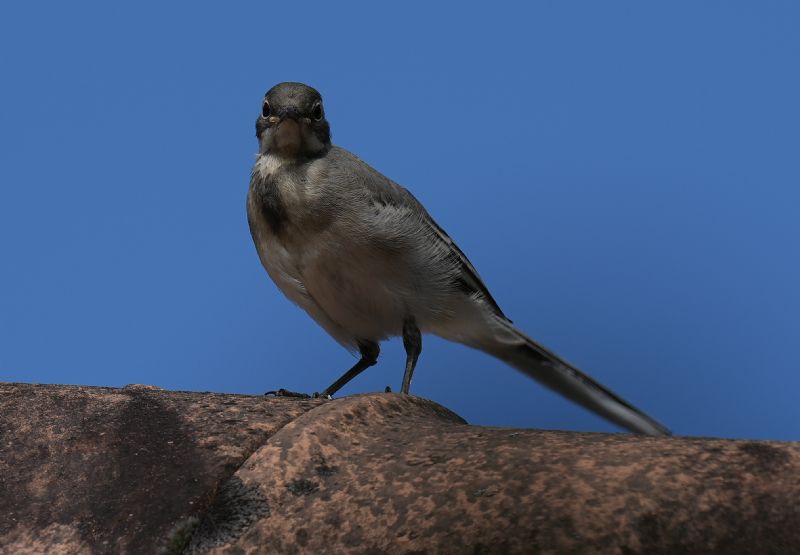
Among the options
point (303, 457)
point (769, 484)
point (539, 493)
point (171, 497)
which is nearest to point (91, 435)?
point (171, 497)

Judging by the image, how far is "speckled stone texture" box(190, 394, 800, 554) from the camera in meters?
2.38

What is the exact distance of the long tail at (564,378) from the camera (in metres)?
5.14

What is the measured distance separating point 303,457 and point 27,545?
732 mm

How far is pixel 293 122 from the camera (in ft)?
15.8

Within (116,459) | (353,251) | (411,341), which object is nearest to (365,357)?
(411,341)

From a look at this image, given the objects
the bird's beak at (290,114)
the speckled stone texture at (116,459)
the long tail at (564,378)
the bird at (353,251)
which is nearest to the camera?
the speckled stone texture at (116,459)

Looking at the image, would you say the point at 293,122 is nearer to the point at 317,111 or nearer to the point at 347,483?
the point at 317,111

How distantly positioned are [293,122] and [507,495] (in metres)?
2.67

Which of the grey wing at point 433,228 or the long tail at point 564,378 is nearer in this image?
the grey wing at point 433,228

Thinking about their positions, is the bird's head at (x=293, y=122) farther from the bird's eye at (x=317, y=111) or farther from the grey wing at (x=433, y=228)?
the grey wing at (x=433, y=228)

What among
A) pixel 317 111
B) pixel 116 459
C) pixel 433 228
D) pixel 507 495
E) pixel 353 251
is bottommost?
pixel 507 495

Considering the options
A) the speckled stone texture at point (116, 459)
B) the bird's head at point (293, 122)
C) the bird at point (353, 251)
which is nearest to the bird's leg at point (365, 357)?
Result: the bird at point (353, 251)

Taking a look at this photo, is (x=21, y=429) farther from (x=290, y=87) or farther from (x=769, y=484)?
(x=290, y=87)

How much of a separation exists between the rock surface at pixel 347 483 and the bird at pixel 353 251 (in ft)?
4.80
